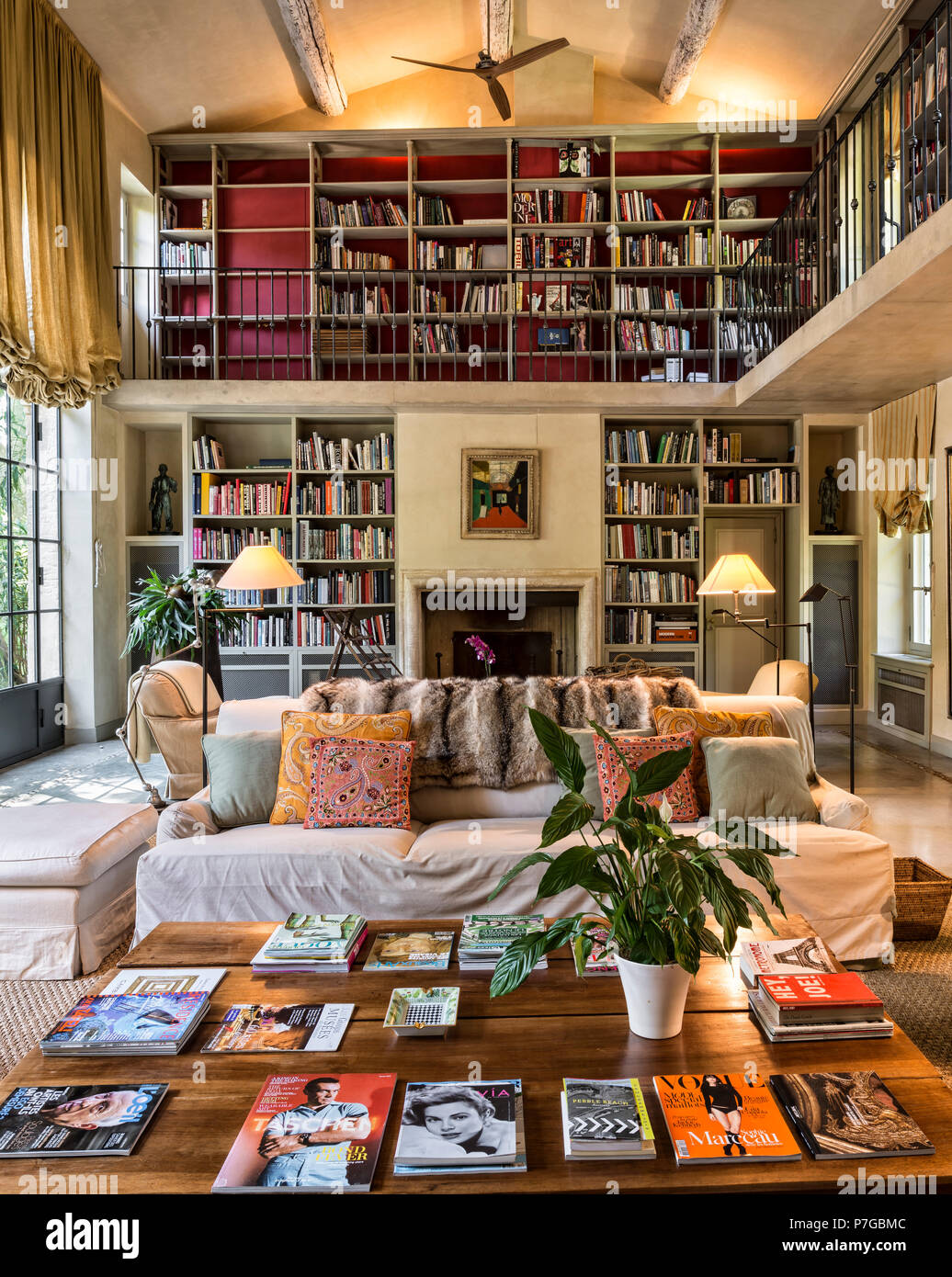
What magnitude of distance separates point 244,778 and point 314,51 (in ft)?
21.0

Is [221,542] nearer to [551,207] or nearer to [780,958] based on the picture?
[551,207]

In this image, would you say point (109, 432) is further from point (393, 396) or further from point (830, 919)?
point (830, 919)

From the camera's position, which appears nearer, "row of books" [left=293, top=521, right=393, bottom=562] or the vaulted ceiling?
the vaulted ceiling

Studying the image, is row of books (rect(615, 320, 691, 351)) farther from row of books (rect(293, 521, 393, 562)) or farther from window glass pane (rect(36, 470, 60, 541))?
window glass pane (rect(36, 470, 60, 541))

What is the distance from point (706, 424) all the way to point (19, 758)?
588 centimetres

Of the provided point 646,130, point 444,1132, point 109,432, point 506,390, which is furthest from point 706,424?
point 444,1132

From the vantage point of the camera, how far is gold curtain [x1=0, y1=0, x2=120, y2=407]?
510 centimetres

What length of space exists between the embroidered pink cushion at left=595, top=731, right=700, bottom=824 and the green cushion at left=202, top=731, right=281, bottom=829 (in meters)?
1.11

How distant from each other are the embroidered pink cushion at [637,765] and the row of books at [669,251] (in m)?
5.79

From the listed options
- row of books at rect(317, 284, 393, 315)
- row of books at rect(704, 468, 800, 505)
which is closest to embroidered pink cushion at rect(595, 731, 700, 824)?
row of books at rect(704, 468, 800, 505)

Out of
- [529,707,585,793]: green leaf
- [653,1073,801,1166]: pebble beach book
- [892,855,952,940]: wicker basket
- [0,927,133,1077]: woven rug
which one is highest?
[529,707,585,793]: green leaf

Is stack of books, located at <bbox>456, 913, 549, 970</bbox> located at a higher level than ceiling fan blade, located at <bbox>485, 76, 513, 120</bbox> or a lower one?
lower

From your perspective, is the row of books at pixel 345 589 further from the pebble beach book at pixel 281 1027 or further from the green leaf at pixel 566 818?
the green leaf at pixel 566 818

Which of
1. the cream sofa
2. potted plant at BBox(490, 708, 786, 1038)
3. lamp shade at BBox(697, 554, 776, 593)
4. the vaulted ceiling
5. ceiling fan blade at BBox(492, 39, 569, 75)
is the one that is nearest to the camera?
potted plant at BBox(490, 708, 786, 1038)
